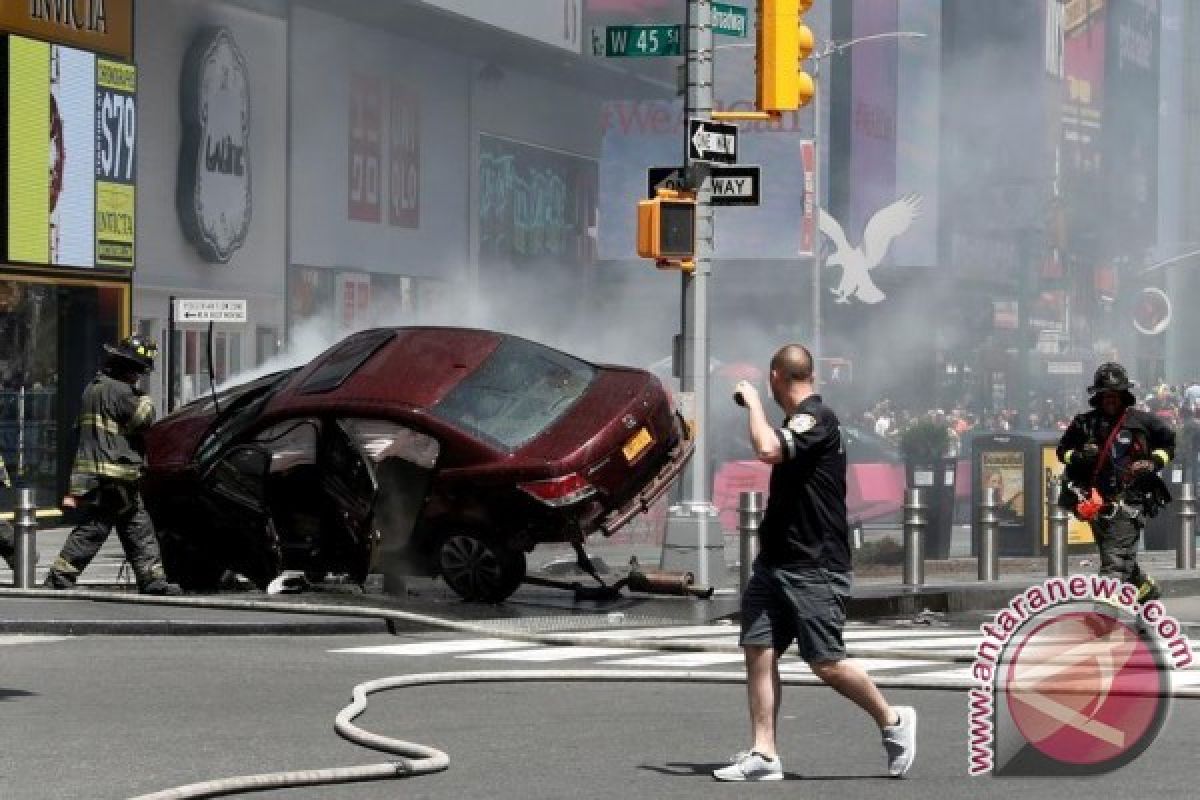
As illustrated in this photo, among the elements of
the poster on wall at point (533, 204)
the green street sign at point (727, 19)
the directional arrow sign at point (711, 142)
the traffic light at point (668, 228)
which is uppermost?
the poster on wall at point (533, 204)

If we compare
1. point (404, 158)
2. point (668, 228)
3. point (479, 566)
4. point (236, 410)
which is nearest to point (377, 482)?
point (479, 566)

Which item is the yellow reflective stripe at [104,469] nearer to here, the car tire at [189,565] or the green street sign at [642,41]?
the car tire at [189,565]

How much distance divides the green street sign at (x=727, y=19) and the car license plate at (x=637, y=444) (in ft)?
12.6

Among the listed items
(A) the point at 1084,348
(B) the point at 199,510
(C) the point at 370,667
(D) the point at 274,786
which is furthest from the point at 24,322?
(A) the point at 1084,348

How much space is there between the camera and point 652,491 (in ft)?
54.2

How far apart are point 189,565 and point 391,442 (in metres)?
1.70

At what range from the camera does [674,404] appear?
17.6 metres

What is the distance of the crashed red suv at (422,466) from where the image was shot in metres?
16.0

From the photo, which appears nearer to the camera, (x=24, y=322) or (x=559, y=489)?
(x=559, y=489)

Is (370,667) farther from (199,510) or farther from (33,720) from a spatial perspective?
(199,510)

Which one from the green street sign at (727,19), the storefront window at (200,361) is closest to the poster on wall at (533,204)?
the storefront window at (200,361)

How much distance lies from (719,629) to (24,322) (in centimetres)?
1521

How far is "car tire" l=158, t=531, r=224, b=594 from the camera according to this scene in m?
16.8

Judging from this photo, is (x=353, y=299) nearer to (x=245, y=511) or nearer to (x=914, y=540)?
(x=914, y=540)
